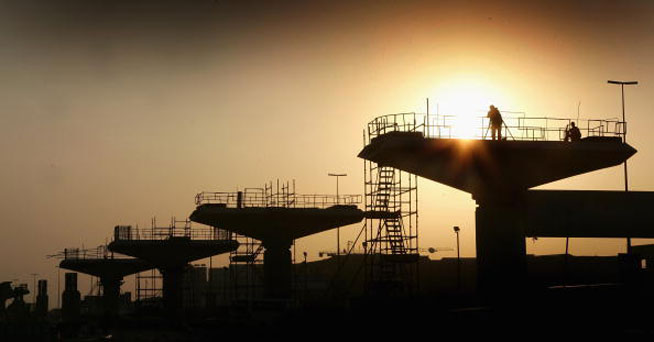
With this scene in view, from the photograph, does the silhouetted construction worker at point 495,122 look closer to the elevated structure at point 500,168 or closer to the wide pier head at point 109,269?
the elevated structure at point 500,168

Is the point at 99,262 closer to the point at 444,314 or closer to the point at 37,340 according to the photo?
the point at 37,340

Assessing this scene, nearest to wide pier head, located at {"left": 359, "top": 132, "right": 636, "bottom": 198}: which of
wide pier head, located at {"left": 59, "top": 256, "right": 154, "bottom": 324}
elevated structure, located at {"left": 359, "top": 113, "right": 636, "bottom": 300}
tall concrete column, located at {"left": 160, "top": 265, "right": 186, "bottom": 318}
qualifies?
elevated structure, located at {"left": 359, "top": 113, "right": 636, "bottom": 300}

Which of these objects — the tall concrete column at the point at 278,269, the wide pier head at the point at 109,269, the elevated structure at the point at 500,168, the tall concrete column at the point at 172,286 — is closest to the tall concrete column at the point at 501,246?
the elevated structure at the point at 500,168

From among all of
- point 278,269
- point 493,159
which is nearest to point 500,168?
point 493,159

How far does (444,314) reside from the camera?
133 ft

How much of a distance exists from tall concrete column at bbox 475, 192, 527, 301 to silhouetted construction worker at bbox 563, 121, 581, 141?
3772 mm

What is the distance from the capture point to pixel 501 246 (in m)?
46.8

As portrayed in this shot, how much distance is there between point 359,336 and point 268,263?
3755 cm

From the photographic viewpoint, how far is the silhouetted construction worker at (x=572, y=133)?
154 ft

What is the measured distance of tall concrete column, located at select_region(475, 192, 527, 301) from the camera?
4656cm

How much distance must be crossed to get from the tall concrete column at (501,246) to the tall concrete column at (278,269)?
3213 cm

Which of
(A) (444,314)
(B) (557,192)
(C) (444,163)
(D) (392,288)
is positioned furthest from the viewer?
(B) (557,192)

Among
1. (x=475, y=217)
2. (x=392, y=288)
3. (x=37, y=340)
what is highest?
(x=475, y=217)

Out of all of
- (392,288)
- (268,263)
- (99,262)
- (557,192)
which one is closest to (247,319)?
(392,288)
